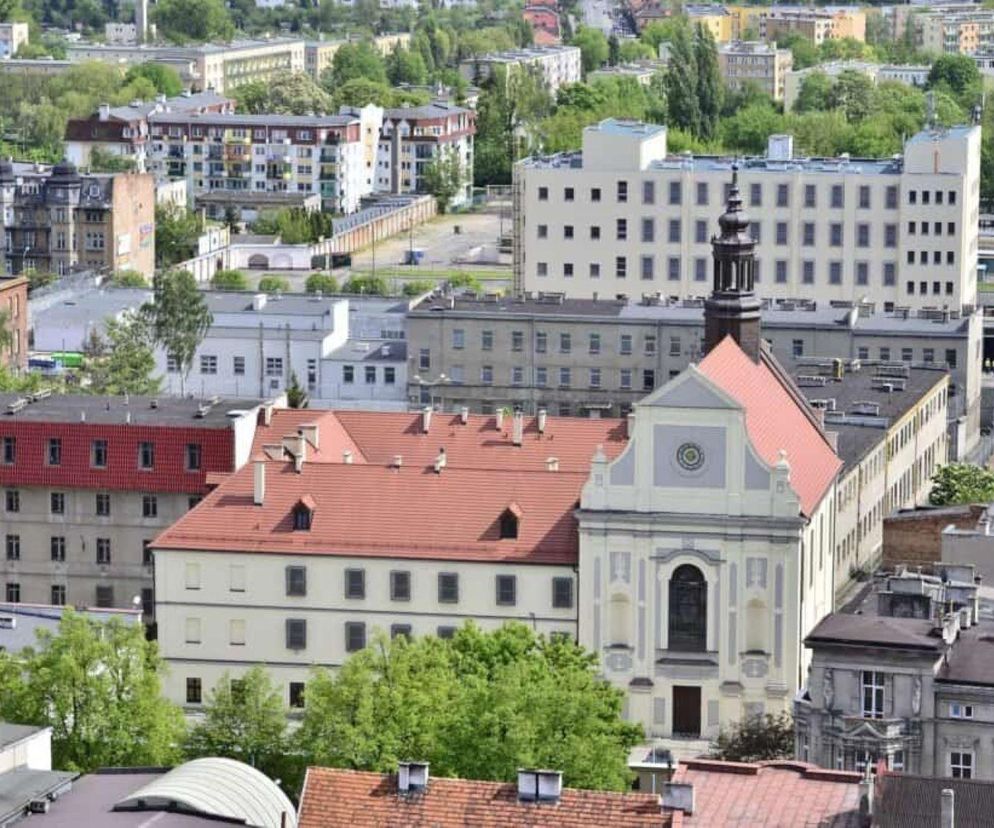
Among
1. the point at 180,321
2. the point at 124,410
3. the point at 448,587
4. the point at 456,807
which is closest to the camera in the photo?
the point at 456,807

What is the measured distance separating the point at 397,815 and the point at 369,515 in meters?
33.9

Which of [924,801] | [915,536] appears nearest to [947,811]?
[924,801]

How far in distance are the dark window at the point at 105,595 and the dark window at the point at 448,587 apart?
13.7m

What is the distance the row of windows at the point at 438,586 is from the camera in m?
92.6

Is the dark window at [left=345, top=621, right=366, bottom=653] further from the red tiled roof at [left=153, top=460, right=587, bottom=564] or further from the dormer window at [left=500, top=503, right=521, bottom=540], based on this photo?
the dormer window at [left=500, top=503, right=521, bottom=540]

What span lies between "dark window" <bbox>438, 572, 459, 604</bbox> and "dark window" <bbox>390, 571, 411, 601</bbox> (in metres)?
0.90

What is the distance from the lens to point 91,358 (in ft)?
487

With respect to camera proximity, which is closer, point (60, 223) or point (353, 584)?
point (353, 584)

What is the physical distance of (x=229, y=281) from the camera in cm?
18638

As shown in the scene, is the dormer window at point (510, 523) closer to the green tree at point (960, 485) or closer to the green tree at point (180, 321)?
the green tree at point (960, 485)

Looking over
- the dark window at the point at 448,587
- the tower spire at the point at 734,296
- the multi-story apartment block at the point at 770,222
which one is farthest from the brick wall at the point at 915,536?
the multi-story apartment block at the point at 770,222

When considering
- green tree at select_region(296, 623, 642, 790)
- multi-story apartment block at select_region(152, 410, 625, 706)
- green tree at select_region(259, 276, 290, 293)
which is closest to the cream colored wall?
multi-story apartment block at select_region(152, 410, 625, 706)

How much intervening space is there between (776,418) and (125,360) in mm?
49693

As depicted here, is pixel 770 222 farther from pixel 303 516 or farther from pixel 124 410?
pixel 303 516
